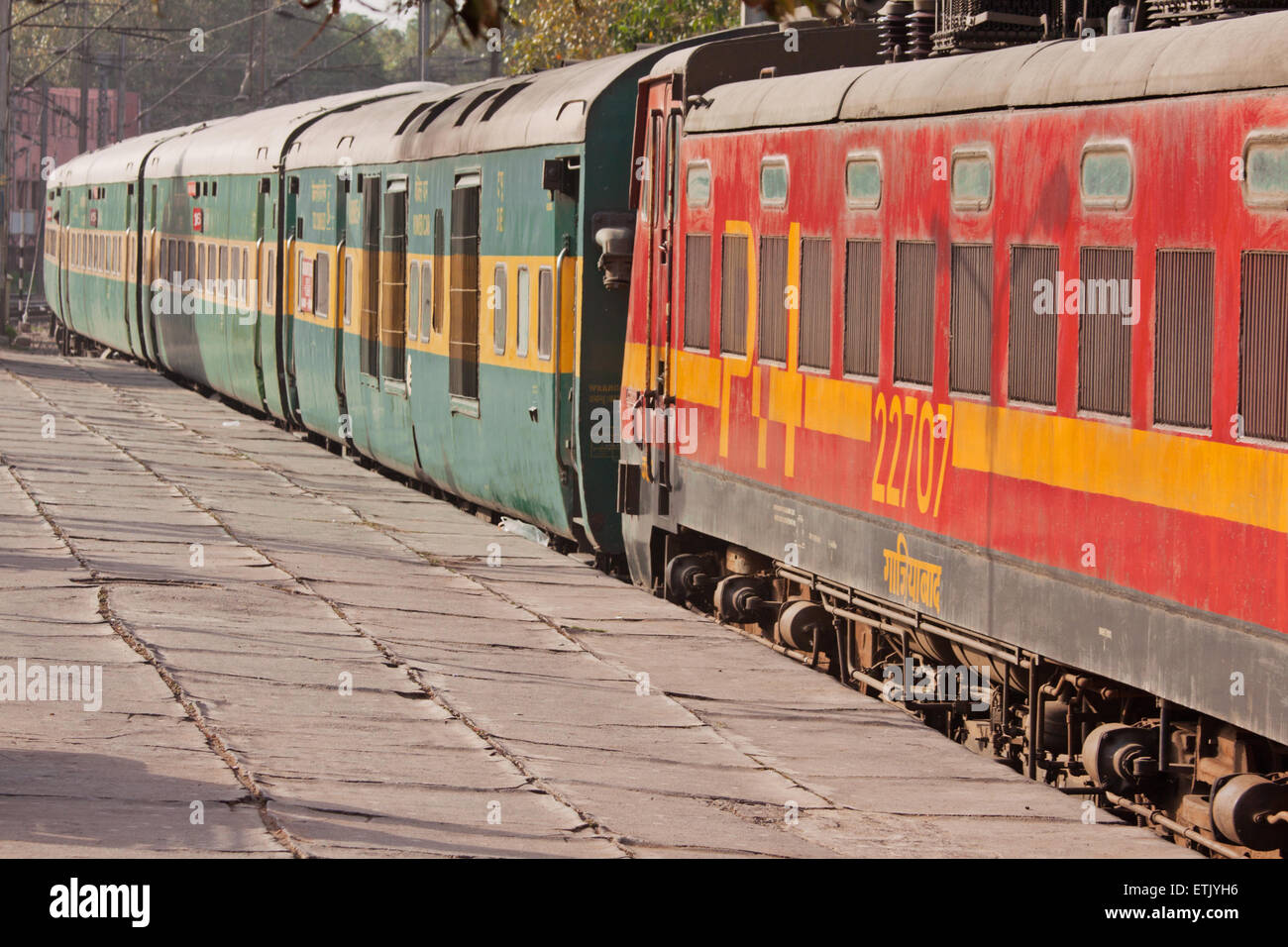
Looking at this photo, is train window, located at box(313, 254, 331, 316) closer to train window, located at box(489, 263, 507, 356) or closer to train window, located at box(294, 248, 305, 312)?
train window, located at box(294, 248, 305, 312)

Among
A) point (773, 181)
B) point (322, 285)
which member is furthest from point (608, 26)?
point (773, 181)

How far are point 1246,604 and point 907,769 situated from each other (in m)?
2.52

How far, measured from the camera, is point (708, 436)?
12.9m

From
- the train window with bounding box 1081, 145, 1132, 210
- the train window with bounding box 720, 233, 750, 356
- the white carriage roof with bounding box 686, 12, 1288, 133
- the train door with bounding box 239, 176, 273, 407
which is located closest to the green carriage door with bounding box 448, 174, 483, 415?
the train window with bounding box 720, 233, 750, 356

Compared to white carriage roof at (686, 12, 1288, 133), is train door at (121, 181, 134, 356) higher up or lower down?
lower down

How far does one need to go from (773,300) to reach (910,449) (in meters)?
2.00

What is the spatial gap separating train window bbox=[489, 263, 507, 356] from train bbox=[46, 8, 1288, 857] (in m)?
0.06

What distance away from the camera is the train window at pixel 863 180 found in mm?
10422

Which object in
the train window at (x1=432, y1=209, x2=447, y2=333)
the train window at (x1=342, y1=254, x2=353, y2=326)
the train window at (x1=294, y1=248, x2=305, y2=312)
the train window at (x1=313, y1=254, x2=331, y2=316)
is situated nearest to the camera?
the train window at (x1=432, y1=209, x2=447, y2=333)

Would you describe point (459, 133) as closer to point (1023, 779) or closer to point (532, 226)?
point (532, 226)

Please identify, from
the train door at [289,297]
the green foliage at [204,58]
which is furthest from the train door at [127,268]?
the green foliage at [204,58]

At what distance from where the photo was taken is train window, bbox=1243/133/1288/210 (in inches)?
277

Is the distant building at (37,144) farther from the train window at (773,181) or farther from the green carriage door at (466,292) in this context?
the train window at (773,181)
